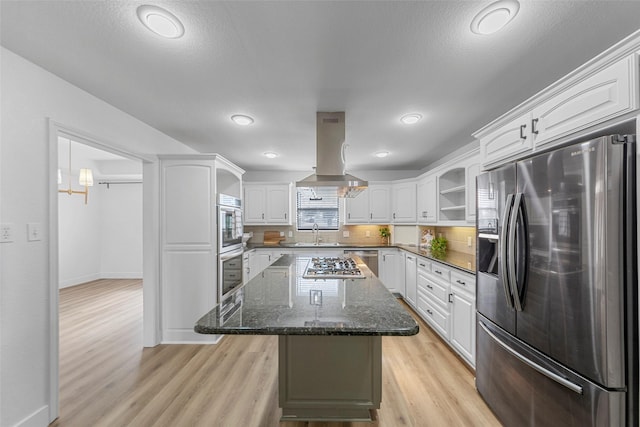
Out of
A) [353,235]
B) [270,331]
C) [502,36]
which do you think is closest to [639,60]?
[502,36]

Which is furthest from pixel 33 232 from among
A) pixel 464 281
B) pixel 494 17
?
pixel 464 281

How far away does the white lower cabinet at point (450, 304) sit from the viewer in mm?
2457

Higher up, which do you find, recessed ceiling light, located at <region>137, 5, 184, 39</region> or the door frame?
recessed ceiling light, located at <region>137, 5, 184, 39</region>

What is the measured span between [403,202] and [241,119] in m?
3.31

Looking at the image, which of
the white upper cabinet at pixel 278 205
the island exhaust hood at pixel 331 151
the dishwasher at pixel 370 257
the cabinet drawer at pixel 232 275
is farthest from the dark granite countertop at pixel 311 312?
the white upper cabinet at pixel 278 205

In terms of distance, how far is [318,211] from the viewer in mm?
5652

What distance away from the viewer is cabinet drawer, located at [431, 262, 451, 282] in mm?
2904

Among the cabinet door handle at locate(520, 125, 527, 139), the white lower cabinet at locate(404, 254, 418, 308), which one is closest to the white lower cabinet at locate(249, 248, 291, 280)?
the white lower cabinet at locate(404, 254, 418, 308)

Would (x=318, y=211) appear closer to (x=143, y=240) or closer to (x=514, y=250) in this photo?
(x=143, y=240)

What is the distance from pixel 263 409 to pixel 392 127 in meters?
2.93

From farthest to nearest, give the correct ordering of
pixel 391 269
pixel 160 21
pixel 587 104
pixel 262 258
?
1. pixel 262 258
2. pixel 391 269
3. pixel 160 21
4. pixel 587 104

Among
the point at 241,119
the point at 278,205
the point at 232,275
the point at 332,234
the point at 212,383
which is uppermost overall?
the point at 241,119

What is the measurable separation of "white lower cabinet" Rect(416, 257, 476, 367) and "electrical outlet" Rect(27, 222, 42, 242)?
3.34 meters

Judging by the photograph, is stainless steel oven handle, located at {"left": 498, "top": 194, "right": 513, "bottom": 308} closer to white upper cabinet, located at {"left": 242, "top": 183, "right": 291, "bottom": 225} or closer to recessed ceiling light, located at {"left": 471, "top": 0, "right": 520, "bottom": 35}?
recessed ceiling light, located at {"left": 471, "top": 0, "right": 520, "bottom": 35}
